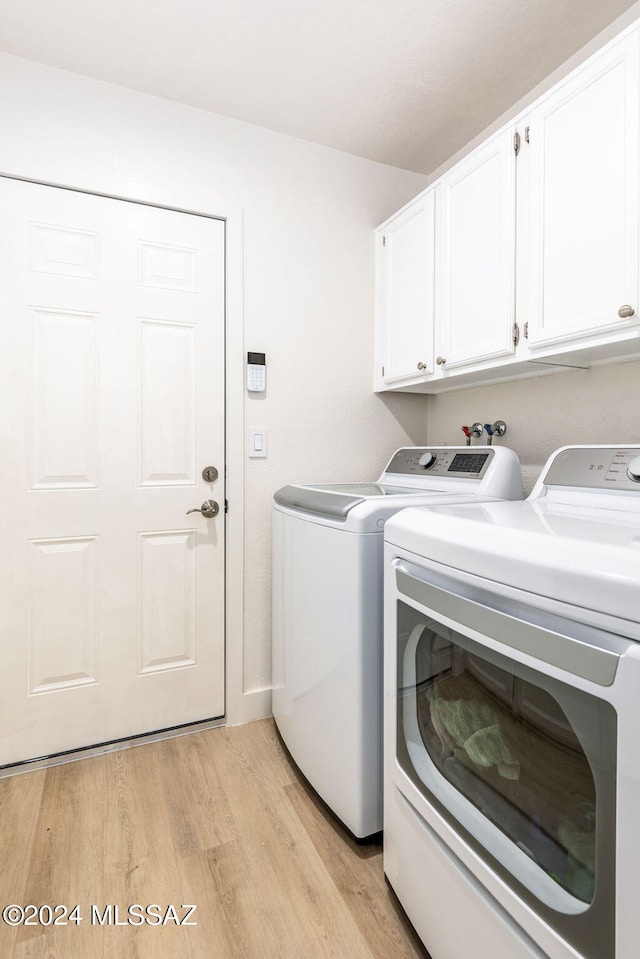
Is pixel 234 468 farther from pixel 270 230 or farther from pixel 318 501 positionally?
pixel 270 230

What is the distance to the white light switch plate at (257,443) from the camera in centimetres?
201

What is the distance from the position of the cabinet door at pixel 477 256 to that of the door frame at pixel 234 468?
0.78 metres

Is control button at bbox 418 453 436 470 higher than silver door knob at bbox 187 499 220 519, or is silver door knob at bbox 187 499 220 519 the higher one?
control button at bbox 418 453 436 470

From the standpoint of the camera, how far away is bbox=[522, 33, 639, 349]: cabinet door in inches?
46.0

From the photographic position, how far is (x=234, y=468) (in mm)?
1968

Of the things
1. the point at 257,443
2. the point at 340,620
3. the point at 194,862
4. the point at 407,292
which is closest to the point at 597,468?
A: the point at 340,620

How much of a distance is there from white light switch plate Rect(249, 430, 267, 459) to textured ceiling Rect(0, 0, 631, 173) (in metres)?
1.25

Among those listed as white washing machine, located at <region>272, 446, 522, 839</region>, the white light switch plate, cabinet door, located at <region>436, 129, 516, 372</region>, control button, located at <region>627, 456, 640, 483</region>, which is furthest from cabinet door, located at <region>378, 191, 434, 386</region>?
control button, located at <region>627, 456, 640, 483</region>

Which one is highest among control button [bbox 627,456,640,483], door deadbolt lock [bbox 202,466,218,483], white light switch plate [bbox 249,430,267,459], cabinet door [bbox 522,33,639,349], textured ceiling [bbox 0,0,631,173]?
textured ceiling [bbox 0,0,631,173]

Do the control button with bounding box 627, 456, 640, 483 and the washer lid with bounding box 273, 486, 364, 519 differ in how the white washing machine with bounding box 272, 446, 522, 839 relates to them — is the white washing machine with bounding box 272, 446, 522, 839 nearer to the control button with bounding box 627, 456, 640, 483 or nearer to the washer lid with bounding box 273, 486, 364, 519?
the washer lid with bounding box 273, 486, 364, 519

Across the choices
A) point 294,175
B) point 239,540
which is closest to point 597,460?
point 239,540

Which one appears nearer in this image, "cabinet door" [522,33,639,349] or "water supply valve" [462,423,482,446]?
"cabinet door" [522,33,639,349]

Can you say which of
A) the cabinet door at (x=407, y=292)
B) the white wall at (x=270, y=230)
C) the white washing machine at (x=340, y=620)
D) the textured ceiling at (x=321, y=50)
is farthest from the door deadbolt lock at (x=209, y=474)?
the textured ceiling at (x=321, y=50)

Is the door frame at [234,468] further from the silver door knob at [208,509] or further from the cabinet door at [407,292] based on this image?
the cabinet door at [407,292]
